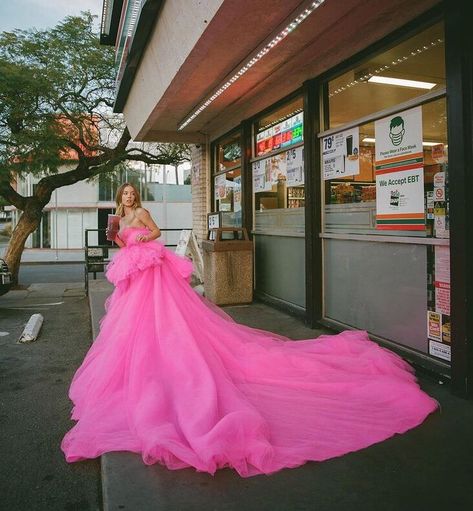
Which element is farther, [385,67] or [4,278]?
[4,278]

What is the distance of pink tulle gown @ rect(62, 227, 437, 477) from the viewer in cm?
291

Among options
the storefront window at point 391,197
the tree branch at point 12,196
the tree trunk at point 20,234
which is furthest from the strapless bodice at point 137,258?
the tree trunk at point 20,234

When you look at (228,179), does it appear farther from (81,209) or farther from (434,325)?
(81,209)

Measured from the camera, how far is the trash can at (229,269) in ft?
27.0

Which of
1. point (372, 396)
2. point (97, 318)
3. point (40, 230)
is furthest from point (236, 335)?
point (40, 230)

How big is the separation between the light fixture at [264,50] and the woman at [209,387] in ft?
7.72

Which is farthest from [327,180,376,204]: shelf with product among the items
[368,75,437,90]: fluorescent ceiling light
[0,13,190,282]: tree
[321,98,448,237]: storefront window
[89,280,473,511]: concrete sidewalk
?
[0,13,190,282]: tree

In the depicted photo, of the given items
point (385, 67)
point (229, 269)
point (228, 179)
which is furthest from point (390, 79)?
point (228, 179)

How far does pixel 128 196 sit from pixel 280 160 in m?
3.10

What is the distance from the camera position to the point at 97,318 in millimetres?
7777

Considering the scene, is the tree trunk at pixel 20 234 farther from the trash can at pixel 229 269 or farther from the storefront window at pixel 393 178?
the storefront window at pixel 393 178

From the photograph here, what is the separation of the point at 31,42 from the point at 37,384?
11344 millimetres

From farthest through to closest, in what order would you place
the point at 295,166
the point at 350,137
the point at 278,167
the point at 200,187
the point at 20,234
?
the point at 20,234
the point at 200,187
the point at 278,167
the point at 295,166
the point at 350,137

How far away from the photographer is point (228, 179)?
10.1 metres
